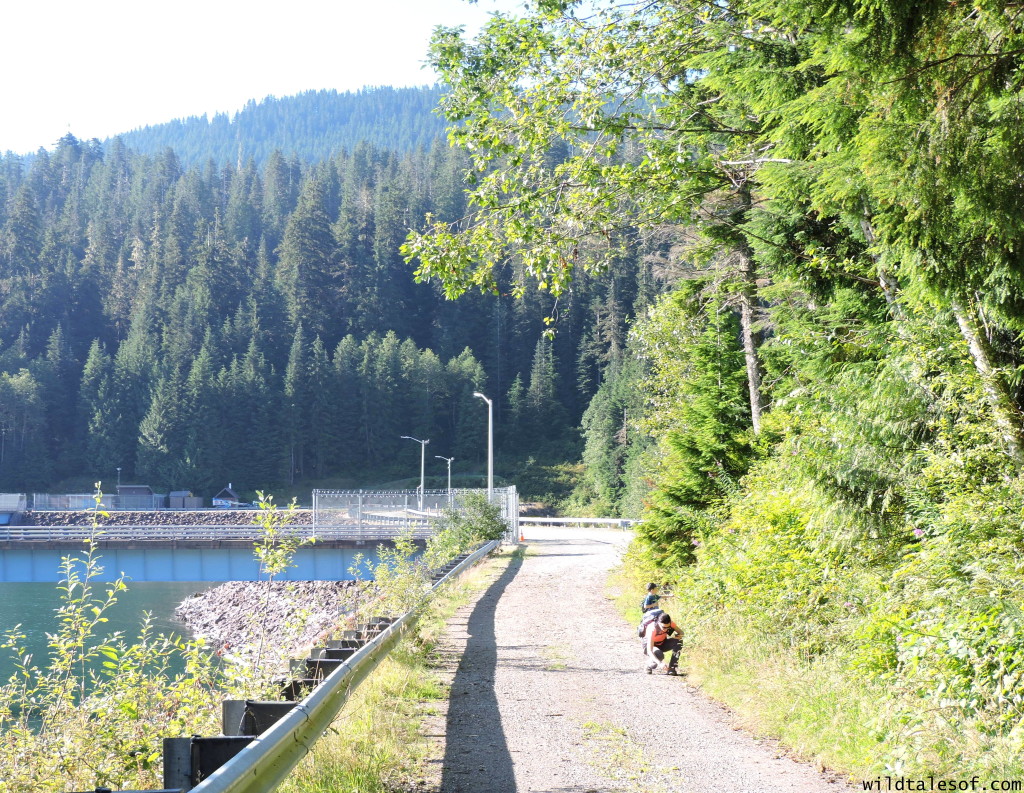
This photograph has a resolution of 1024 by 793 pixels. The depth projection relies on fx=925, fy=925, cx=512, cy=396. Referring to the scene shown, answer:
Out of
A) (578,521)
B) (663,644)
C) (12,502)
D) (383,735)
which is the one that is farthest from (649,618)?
(12,502)

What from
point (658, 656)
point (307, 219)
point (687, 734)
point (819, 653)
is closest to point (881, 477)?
point (819, 653)

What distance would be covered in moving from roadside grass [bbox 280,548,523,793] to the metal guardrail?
236 mm

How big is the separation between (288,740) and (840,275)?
7.75m

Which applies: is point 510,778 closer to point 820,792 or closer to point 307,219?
point 820,792

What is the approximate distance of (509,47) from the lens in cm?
980

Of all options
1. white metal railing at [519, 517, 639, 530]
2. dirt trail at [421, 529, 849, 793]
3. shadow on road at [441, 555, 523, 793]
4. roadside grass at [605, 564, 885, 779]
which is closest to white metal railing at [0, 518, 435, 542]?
white metal railing at [519, 517, 639, 530]

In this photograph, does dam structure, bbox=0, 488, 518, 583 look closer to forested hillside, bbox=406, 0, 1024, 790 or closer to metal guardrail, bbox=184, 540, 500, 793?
forested hillside, bbox=406, 0, 1024, 790

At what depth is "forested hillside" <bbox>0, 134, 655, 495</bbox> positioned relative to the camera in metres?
108

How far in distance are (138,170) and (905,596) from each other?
18299 cm

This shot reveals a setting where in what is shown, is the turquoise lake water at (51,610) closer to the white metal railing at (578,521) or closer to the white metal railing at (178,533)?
the white metal railing at (178,533)

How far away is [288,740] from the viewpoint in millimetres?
4910

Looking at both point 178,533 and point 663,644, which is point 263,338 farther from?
point 663,644

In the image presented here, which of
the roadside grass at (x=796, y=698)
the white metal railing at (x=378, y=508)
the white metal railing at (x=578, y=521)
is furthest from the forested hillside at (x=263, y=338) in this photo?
the roadside grass at (x=796, y=698)

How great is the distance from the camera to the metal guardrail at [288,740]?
3.99 metres
